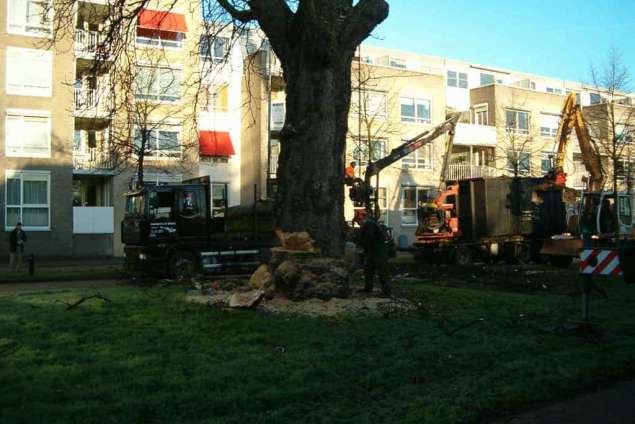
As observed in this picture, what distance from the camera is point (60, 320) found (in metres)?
9.31

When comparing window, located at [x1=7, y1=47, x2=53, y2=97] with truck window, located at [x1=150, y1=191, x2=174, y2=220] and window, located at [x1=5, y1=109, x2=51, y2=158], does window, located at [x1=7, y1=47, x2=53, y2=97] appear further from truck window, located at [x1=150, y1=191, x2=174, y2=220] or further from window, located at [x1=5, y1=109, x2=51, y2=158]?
truck window, located at [x1=150, y1=191, x2=174, y2=220]

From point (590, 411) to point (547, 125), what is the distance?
180ft

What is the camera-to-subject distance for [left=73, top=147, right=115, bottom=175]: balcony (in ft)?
120

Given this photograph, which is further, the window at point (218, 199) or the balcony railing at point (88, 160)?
the balcony railing at point (88, 160)

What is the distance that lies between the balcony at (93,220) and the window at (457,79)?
3459cm

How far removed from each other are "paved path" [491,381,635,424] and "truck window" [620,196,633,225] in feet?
70.9

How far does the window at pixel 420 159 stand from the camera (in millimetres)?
48188

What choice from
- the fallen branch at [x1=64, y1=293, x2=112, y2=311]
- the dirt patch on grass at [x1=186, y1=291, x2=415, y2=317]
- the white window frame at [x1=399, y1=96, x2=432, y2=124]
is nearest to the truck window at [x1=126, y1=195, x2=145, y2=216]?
the fallen branch at [x1=64, y1=293, x2=112, y2=311]

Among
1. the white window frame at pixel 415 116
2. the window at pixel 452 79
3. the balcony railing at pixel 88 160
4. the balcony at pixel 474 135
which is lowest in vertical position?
the balcony railing at pixel 88 160

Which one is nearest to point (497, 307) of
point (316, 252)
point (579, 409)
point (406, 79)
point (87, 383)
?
point (316, 252)

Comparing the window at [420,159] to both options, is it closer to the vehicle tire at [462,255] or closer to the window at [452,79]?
the window at [452,79]

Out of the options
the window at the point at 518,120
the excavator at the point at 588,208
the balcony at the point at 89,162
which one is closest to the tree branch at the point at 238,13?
the excavator at the point at 588,208

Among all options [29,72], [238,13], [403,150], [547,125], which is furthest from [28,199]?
[547,125]

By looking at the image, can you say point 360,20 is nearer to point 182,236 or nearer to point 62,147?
point 182,236
